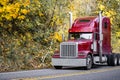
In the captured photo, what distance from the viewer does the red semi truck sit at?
19922 mm

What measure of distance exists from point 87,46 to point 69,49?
3.99 ft

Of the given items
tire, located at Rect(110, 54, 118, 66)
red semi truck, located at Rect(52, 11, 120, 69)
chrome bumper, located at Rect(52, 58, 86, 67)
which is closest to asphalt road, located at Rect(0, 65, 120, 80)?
chrome bumper, located at Rect(52, 58, 86, 67)

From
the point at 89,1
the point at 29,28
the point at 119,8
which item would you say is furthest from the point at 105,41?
the point at 119,8

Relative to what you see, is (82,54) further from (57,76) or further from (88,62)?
(57,76)

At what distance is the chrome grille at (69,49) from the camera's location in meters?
20.1

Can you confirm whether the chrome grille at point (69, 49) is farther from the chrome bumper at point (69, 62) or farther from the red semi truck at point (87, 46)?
the chrome bumper at point (69, 62)

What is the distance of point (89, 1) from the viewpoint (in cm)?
3625

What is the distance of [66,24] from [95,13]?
814 centimetres

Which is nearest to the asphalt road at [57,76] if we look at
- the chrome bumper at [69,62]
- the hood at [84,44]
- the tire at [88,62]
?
the chrome bumper at [69,62]

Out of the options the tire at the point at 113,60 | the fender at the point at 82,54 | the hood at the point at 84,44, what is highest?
the hood at the point at 84,44

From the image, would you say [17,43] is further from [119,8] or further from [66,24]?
[119,8]

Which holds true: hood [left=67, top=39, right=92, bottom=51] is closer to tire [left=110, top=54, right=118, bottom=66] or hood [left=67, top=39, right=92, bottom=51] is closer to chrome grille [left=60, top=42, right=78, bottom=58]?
chrome grille [left=60, top=42, right=78, bottom=58]

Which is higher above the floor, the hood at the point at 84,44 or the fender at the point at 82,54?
the hood at the point at 84,44

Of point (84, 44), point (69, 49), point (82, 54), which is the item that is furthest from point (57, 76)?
point (84, 44)
